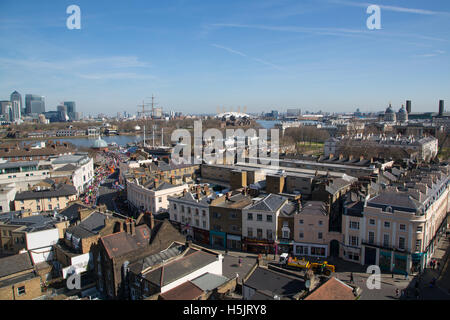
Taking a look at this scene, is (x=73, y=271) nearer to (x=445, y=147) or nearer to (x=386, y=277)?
(x=386, y=277)

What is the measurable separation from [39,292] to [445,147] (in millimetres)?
88478

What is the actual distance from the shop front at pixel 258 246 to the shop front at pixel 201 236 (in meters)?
3.34

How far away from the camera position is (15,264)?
17594 millimetres

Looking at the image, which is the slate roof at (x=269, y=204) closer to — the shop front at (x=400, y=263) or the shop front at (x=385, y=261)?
the shop front at (x=385, y=261)

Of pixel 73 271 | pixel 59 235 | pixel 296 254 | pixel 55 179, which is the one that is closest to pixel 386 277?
pixel 296 254

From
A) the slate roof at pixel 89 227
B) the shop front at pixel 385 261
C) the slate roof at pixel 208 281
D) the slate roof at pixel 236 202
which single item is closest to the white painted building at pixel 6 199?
the slate roof at pixel 89 227

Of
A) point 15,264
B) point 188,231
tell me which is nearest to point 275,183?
point 188,231

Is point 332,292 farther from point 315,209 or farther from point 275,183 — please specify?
point 275,183

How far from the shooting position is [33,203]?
30812mm

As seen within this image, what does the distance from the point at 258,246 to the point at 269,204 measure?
3.19 m

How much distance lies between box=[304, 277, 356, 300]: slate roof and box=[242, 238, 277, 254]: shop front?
33.3ft

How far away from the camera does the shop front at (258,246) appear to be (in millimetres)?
22469

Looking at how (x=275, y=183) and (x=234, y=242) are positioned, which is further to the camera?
(x=275, y=183)

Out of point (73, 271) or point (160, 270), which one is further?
point (73, 271)
